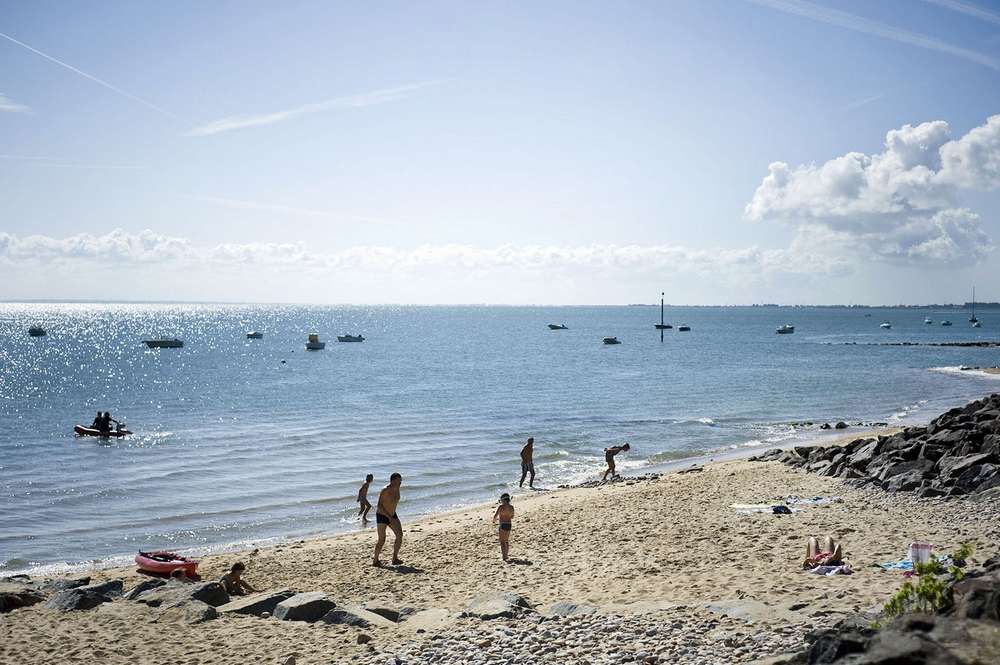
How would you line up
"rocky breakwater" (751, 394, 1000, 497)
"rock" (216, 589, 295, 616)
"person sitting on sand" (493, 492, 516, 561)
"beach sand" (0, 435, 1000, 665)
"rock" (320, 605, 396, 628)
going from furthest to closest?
"rocky breakwater" (751, 394, 1000, 497) < "person sitting on sand" (493, 492, 516, 561) < "rock" (216, 589, 295, 616) < "rock" (320, 605, 396, 628) < "beach sand" (0, 435, 1000, 665)

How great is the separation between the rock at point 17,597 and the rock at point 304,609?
456 cm

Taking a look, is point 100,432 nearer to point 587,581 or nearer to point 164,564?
point 164,564

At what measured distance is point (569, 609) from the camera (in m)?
11.4

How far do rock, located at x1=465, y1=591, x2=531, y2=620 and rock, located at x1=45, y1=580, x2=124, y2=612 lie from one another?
21.0 feet

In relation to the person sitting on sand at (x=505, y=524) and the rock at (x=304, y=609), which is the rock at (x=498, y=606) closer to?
the rock at (x=304, y=609)

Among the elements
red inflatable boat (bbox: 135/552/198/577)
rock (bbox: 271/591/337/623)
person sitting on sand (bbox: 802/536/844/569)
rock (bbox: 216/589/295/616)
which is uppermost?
person sitting on sand (bbox: 802/536/844/569)

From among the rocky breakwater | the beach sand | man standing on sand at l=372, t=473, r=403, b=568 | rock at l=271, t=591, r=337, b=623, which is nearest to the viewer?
the beach sand

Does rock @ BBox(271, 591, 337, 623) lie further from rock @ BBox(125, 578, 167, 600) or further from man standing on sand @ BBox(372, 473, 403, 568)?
man standing on sand @ BBox(372, 473, 403, 568)

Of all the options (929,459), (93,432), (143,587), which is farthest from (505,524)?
(93,432)

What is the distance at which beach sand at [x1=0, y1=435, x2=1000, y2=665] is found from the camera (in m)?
10.0

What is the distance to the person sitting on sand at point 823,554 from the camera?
12.7 m

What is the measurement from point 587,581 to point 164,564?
9.03 meters

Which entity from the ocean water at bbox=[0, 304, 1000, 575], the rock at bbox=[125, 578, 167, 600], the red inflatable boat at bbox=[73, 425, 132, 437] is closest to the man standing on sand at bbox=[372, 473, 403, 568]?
the rock at bbox=[125, 578, 167, 600]

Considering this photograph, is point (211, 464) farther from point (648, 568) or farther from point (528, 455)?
point (648, 568)
